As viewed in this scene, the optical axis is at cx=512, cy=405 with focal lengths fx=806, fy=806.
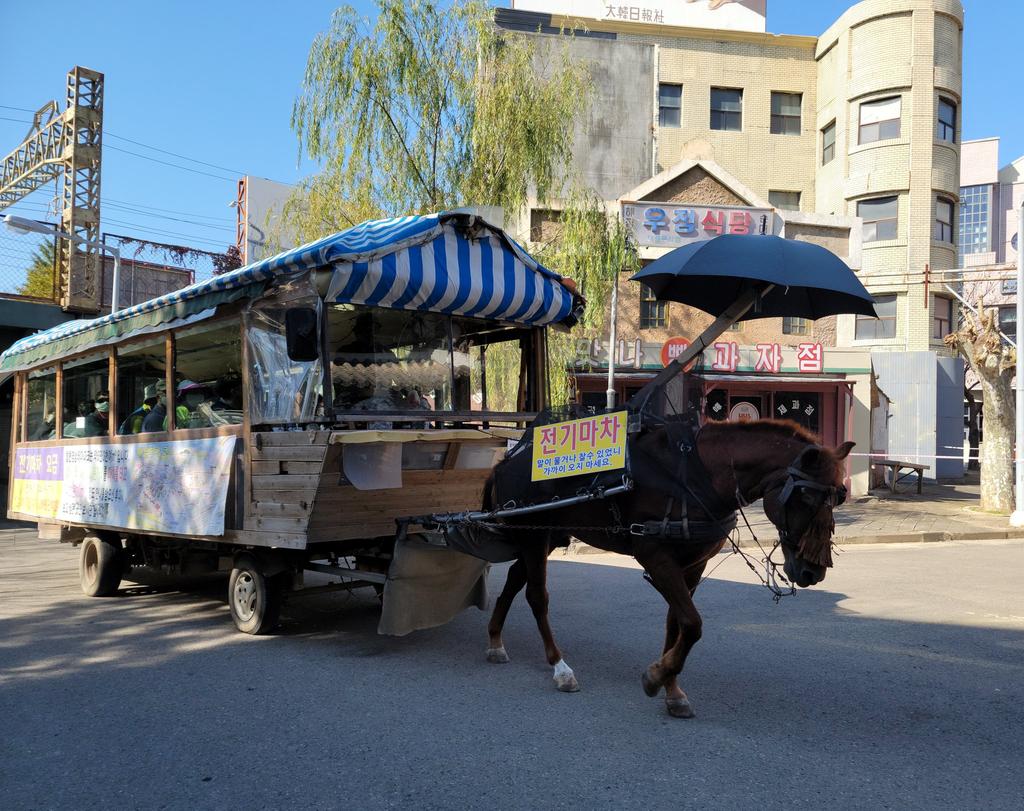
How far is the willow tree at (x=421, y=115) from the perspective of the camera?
13.8 m

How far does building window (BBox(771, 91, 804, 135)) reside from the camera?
28359mm

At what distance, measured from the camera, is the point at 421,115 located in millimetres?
13977

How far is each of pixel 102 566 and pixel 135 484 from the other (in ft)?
4.71

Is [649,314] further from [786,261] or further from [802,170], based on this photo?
[786,261]

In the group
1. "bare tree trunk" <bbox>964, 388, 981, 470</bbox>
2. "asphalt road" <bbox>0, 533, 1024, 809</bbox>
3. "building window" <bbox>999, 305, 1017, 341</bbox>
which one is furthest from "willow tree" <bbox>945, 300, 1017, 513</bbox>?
"building window" <bbox>999, 305, 1017, 341</bbox>

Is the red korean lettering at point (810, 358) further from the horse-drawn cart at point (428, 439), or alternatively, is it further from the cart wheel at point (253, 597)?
the cart wheel at point (253, 597)

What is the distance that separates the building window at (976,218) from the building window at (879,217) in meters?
25.1

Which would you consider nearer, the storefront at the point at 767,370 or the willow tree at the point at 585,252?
the willow tree at the point at 585,252

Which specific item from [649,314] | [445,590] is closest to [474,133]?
[649,314]

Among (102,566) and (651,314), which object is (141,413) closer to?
(102,566)

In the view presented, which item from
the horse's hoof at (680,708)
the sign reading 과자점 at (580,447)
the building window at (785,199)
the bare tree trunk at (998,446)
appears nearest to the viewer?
the horse's hoof at (680,708)

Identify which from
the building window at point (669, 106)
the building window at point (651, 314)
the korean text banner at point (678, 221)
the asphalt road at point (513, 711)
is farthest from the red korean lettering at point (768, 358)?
the asphalt road at point (513, 711)

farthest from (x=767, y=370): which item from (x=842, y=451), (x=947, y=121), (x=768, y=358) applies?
(x=842, y=451)

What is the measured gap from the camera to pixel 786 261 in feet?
17.6
